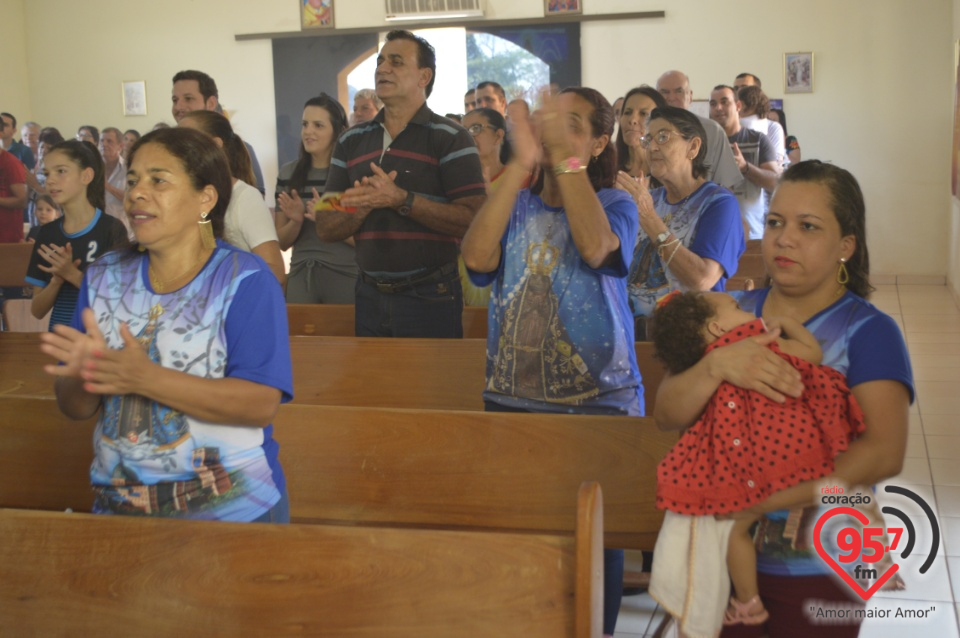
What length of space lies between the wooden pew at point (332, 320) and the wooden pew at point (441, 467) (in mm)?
1611

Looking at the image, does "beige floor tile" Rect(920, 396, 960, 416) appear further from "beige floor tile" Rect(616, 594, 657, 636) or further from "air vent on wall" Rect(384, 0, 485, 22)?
"air vent on wall" Rect(384, 0, 485, 22)

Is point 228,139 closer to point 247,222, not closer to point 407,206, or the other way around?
point 247,222

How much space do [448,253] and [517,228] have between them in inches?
40.9

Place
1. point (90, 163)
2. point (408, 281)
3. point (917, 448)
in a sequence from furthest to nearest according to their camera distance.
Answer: point (917, 448), point (90, 163), point (408, 281)

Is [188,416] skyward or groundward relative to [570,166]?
groundward

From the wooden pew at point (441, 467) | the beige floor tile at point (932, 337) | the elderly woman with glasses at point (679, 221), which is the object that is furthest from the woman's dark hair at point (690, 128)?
the beige floor tile at point (932, 337)

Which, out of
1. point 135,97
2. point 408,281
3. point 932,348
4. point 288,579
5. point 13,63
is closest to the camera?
point 288,579

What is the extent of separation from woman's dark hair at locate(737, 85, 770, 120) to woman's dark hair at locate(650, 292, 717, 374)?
5.87 metres

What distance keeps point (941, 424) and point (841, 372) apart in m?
3.91

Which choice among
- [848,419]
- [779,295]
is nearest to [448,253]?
[779,295]

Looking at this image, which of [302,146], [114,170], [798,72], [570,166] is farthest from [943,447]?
[114,170]

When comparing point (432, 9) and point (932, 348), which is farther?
point (432, 9)

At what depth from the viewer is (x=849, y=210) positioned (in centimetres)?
196

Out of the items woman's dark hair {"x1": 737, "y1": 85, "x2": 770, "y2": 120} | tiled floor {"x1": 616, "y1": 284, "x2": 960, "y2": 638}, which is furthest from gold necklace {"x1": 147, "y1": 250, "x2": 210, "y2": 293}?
woman's dark hair {"x1": 737, "y1": 85, "x2": 770, "y2": 120}
